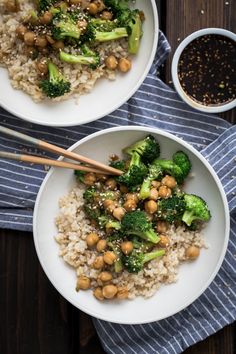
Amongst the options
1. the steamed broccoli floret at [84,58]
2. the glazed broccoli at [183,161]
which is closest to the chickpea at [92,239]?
the glazed broccoli at [183,161]

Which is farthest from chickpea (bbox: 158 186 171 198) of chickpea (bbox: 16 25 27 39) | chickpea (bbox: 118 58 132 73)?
chickpea (bbox: 16 25 27 39)

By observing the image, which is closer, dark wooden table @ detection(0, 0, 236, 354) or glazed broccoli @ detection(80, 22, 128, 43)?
glazed broccoli @ detection(80, 22, 128, 43)

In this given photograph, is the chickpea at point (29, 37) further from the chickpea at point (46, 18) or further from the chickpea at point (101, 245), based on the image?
the chickpea at point (101, 245)

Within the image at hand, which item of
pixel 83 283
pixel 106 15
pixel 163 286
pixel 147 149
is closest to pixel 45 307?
pixel 83 283

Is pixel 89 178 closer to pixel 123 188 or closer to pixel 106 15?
pixel 123 188

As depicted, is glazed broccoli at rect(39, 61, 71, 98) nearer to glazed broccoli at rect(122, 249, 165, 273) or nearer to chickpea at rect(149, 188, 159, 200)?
chickpea at rect(149, 188, 159, 200)

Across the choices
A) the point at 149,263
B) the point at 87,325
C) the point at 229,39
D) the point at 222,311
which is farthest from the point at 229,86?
the point at 87,325
